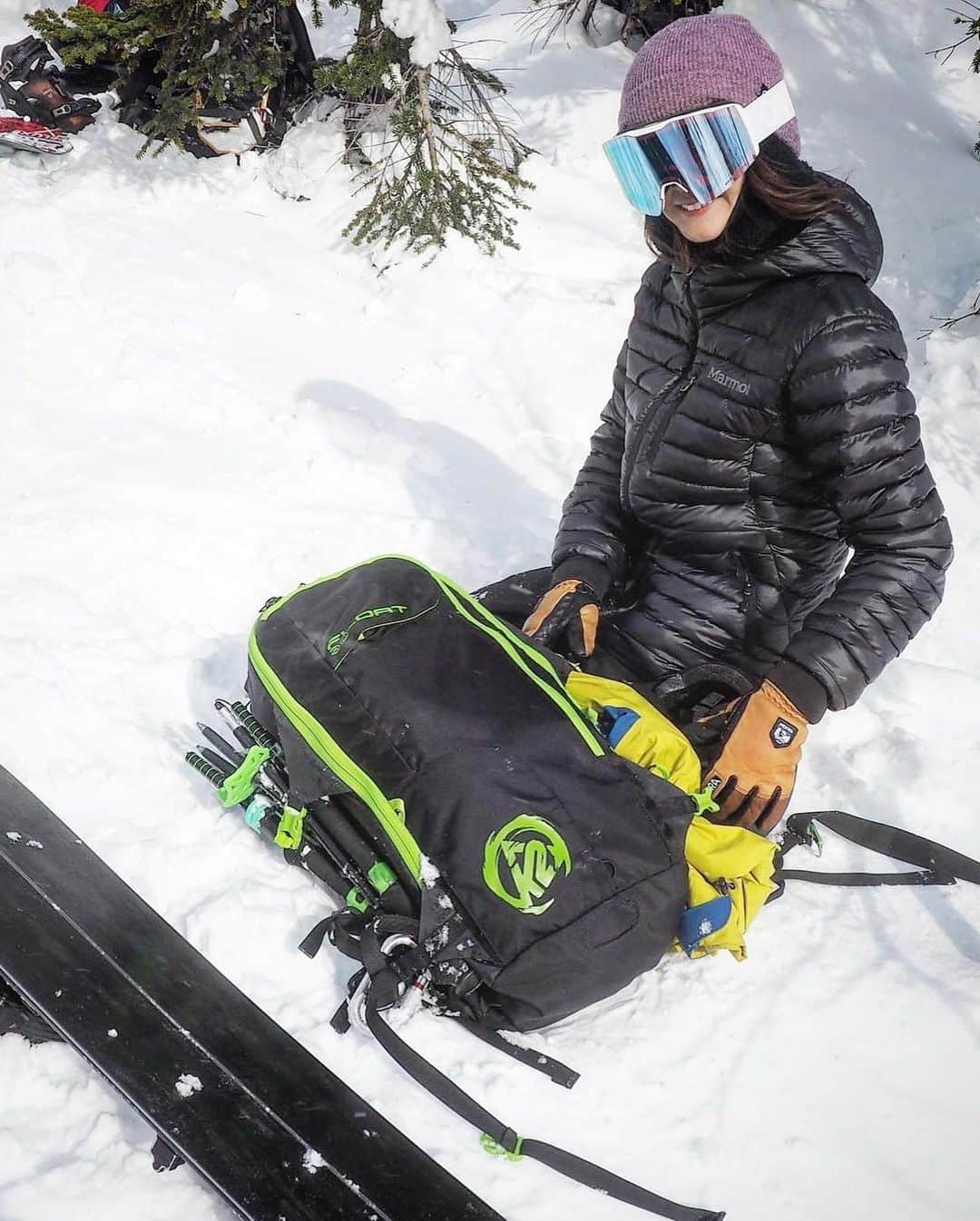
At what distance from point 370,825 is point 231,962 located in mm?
412

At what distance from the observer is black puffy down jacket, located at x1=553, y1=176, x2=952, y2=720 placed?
1.92 meters

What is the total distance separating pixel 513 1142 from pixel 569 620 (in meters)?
1.15

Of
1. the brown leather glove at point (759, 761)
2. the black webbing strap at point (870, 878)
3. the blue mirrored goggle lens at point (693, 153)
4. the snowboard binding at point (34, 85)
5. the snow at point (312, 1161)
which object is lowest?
the black webbing strap at point (870, 878)

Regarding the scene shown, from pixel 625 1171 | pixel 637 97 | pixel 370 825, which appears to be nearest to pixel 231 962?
pixel 370 825

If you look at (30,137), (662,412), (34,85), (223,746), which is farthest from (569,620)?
(34,85)

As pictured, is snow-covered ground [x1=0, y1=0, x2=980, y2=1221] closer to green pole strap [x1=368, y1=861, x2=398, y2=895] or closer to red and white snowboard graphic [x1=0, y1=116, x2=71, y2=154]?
red and white snowboard graphic [x1=0, y1=116, x2=71, y2=154]

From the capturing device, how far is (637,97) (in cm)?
187

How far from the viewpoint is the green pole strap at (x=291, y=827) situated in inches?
80.3

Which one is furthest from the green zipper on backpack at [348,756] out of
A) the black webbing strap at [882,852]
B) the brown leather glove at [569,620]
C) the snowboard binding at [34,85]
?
the snowboard binding at [34,85]

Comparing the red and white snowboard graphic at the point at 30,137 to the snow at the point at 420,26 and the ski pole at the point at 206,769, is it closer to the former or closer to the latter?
the snow at the point at 420,26

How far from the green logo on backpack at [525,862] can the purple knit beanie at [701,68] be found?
1.39m

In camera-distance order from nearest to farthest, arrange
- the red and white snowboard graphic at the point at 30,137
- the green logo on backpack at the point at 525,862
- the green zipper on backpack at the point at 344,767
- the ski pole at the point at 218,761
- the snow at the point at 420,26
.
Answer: the green logo on backpack at the point at 525,862 → the green zipper on backpack at the point at 344,767 → the ski pole at the point at 218,761 → the snow at the point at 420,26 → the red and white snowboard graphic at the point at 30,137

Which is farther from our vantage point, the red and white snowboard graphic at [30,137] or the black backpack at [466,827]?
the red and white snowboard graphic at [30,137]

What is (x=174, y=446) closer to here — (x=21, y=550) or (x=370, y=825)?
(x=21, y=550)
